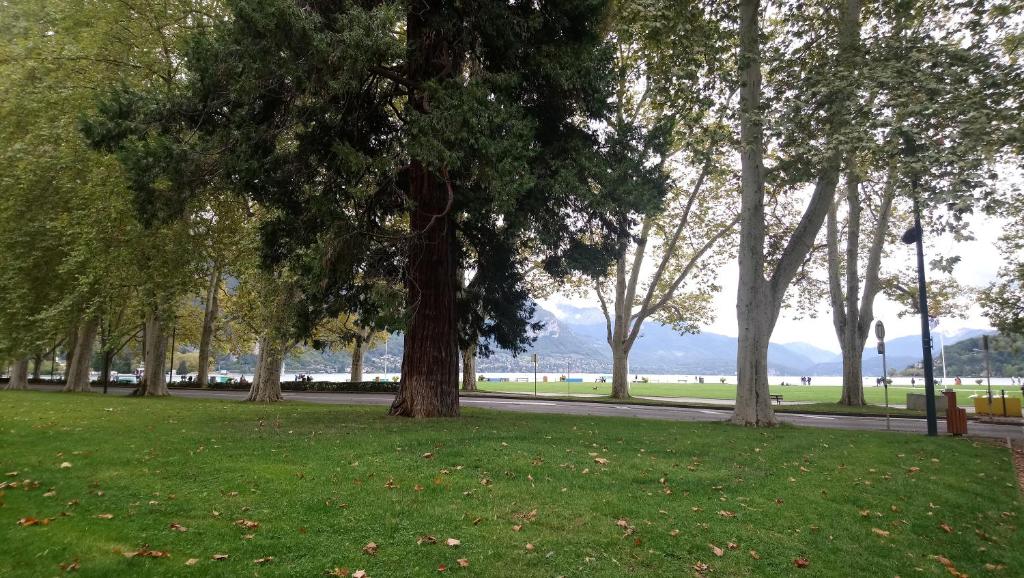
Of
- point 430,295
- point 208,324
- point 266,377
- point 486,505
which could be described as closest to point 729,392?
point 266,377

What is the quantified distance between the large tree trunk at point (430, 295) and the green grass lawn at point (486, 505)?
8.55ft

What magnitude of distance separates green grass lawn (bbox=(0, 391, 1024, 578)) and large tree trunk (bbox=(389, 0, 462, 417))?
2606 millimetres

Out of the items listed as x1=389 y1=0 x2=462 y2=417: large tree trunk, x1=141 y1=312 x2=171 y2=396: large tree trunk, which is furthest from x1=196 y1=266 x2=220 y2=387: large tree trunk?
x1=389 y1=0 x2=462 y2=417: large tree trunk

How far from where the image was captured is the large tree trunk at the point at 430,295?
12.9m

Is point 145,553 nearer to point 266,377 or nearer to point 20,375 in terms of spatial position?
point 266,377

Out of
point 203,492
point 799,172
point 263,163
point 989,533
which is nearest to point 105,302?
point 263,163

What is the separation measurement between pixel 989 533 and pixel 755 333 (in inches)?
337

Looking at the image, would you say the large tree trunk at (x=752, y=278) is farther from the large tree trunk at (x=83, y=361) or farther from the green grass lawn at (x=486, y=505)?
the large tree trunk at (x=83, y=361)

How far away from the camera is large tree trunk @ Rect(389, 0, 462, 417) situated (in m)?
12.9

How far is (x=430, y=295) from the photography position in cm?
1352

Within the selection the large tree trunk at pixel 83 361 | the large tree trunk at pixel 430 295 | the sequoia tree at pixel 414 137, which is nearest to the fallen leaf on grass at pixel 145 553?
the sequoia tree at pixel 414 137

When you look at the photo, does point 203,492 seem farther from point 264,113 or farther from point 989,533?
point 989,533

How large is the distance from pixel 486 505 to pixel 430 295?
7.80 m

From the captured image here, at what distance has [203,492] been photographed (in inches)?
251
